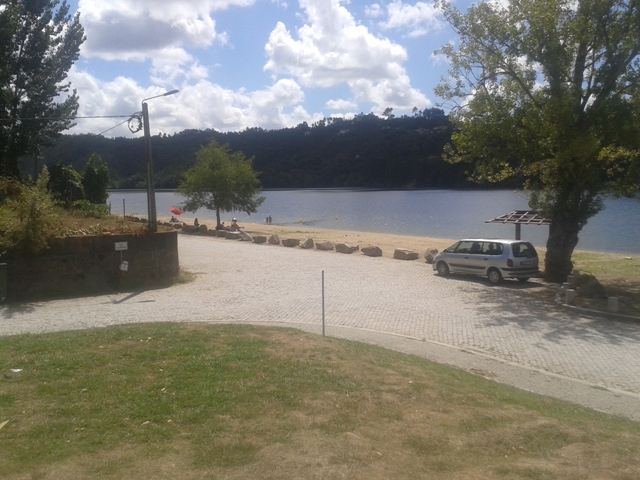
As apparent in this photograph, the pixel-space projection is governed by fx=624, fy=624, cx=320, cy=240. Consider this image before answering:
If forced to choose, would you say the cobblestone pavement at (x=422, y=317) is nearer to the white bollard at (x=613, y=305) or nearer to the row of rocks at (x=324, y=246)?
the white bollard at (x=613, y=305)

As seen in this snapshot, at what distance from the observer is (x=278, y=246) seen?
108 ft

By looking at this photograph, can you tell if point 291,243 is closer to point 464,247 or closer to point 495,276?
point 464,247

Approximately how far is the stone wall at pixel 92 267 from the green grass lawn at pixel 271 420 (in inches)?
334

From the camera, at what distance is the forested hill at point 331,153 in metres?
107

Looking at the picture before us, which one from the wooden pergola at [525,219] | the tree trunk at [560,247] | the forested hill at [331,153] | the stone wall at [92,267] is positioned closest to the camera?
the stone wall at [92,267]

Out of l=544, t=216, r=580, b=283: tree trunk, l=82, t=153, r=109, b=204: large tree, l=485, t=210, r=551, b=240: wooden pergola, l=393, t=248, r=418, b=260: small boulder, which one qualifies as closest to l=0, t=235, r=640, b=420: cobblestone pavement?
l=544, t=216, r=580, b=283: tree trunk

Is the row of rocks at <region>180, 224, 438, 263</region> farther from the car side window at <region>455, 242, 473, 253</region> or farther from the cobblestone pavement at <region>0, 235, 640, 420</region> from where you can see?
the cobblestone pavement at <region>0, 235, 640, 420</region>

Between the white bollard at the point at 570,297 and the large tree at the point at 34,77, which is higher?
the large tree at the point at 34,77

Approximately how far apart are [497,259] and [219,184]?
96.5ft

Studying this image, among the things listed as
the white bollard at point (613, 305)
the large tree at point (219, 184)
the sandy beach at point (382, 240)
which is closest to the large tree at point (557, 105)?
the white bollard at point (613, 305)

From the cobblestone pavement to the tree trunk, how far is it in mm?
885

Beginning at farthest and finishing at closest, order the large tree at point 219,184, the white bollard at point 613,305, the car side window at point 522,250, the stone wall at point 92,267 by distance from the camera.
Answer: the large tree at point 219,184 → the car side window at point 522,250 → the stone wall at point 92,267 → the white bollard at point 613,305

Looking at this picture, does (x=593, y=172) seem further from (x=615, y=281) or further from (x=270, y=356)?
(x=270, y=356)

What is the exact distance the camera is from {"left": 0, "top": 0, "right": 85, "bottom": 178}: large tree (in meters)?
31.0
